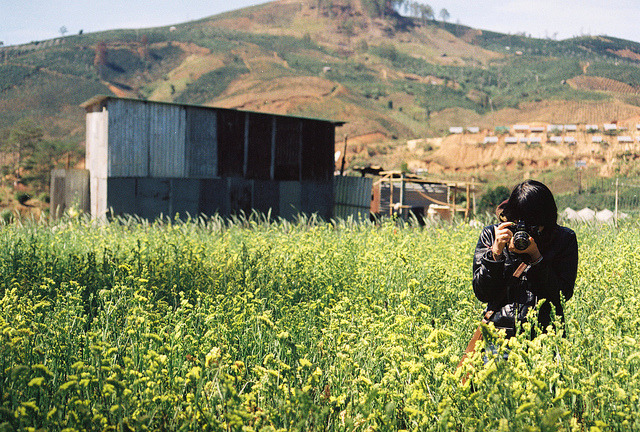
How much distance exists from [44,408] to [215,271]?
330 cm

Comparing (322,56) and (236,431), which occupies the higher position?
(322,56)

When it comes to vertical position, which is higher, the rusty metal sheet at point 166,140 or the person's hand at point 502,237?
the rusty metal sheet at point 166,140

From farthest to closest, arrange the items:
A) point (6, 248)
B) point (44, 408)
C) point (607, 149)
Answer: point (607, 149)
point (6, 248)
point (44, 408)

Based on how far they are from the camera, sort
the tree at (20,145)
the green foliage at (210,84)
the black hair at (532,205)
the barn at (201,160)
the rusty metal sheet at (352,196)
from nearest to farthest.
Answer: the black hair at (532,205) < the barn at (201,160) < the rusty metal sheet at (352,196) < the tree at (20,145) < the green foliage at (210,84)

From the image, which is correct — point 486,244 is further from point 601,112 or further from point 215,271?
point 601,112

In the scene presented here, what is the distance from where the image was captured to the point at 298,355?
3.71m

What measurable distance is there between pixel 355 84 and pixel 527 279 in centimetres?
12505

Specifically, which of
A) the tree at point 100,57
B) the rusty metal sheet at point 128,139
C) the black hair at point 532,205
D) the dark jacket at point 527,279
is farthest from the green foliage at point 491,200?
the tree at point 100,57

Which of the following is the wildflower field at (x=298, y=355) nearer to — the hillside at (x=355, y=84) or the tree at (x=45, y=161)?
the tree at (x=45, y=161)

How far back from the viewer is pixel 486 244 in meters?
3.43

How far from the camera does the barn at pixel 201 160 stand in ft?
67.4

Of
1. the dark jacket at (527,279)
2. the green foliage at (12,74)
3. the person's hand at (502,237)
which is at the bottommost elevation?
the dark jacket at (527,279)

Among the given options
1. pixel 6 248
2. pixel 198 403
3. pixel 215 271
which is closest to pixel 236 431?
pixel 198 403

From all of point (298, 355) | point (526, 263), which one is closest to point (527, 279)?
point (526, 263)
